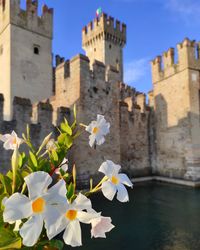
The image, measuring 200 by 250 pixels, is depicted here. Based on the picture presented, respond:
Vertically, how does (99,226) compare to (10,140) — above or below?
below

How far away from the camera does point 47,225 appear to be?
0.75m

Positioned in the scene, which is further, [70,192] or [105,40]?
[105,40]

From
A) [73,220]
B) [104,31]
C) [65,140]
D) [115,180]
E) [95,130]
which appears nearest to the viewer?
[73,220]

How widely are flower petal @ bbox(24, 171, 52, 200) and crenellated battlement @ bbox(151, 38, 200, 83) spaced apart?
15.2 meters

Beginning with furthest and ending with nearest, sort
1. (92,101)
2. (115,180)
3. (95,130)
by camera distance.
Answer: (92,101) → (95,130) → (115,180)

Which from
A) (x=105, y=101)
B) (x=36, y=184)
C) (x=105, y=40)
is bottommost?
(x=36, y=184)

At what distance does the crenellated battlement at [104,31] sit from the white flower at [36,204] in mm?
35214

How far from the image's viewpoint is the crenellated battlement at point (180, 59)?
47.6ft

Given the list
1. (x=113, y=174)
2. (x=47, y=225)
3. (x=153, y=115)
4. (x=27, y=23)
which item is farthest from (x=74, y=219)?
(x=27, y=23)

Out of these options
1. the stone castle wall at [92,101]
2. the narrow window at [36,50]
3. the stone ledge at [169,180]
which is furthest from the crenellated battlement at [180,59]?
the narrow window at [36,50]

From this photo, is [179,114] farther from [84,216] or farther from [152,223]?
[84,216]

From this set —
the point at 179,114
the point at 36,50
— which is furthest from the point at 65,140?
the point at 36,50

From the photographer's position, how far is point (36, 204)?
0.79 m

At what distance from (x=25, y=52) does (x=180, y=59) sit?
10.8 meters
